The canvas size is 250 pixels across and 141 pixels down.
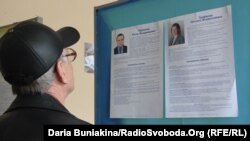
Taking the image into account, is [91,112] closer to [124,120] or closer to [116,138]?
[124,120]

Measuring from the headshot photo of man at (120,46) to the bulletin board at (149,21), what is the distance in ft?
0.12

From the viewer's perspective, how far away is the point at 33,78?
1281 mm

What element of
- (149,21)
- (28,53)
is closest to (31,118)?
(28,53)

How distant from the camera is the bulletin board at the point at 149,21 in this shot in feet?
3.47

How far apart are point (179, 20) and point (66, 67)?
44 centimetres

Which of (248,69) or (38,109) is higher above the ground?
(248,69)

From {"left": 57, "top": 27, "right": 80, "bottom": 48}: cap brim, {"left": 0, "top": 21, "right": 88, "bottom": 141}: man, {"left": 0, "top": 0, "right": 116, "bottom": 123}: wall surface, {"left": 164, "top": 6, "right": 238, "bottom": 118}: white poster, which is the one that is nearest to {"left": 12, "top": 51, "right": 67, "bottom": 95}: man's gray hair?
{"left": 0, "top": 21, "right": 88, "bottom": 141}: man

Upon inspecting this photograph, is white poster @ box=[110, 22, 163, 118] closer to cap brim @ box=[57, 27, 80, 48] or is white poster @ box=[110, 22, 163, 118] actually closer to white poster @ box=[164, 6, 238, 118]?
white poster @ box=[164, 6, 238, 118]

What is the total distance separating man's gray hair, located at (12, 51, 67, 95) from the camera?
4.21 ft

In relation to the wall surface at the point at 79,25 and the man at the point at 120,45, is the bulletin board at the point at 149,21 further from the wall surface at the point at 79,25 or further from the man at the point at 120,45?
the wall surface at the point at 79,25

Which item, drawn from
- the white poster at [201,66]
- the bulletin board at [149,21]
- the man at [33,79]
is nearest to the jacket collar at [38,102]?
the man at [33,79]

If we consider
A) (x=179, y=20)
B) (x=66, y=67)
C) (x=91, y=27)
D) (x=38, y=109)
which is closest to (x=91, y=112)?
(x=91, y=27)

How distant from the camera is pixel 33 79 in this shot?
1282mm

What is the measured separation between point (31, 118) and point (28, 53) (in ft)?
0.75
